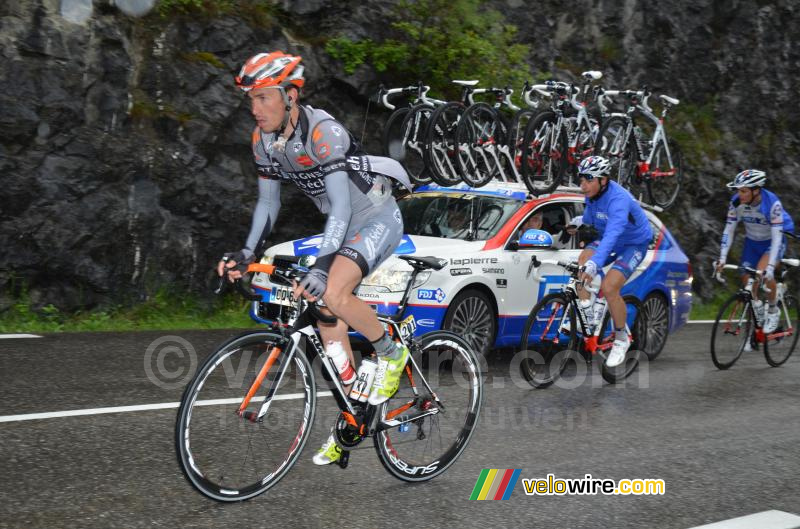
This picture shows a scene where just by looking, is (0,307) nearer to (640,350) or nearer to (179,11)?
(179,11)

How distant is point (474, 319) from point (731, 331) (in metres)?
3.50

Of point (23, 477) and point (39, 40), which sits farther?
point (39, 40)

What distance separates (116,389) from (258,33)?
7.85 metres

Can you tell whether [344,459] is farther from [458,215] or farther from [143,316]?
[143,316]

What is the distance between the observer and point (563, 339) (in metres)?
8.67

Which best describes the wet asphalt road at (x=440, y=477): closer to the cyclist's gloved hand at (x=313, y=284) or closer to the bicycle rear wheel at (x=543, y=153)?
the cyclist's gloved hand at (x=313, y=284)

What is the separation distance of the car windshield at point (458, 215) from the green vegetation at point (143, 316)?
8.87 feet

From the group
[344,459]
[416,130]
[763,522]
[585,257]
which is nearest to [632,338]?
[585,257]

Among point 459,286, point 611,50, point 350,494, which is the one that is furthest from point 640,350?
point 611,50

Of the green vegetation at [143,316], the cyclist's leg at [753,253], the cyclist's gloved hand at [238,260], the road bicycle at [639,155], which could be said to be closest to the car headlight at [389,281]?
the green vegetation at [143,316]

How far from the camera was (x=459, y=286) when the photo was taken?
8633 mm

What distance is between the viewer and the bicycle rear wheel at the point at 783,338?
1066 centimetres

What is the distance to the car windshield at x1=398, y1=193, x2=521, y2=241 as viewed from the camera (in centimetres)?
948

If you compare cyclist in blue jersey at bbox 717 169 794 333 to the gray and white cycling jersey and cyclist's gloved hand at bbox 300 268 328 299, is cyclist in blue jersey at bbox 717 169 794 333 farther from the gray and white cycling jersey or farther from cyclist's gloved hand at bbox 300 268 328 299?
cyclist's gloved hand at bbox 300 268 328 299
